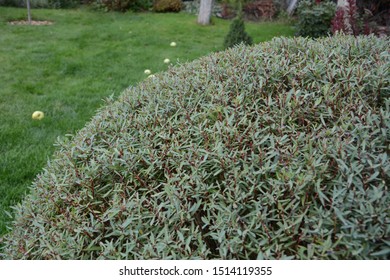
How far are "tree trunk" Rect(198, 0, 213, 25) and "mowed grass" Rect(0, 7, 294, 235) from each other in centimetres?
27

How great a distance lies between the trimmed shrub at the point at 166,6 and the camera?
1306cm

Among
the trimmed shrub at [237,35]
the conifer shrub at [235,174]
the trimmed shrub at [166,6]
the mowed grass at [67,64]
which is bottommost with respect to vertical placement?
the mowed grass at [67,64]

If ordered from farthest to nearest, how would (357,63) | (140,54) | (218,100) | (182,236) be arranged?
(140,54), (357,63), (218,100), (182,236)

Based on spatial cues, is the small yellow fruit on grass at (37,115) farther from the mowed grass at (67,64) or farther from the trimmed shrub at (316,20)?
the trimmed shrub at (316,20)

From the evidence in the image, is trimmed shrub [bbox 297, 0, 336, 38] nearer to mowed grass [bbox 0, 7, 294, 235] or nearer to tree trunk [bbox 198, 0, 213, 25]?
mowed grass [bbox 0, 7, 294, 235]

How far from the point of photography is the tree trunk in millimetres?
10797

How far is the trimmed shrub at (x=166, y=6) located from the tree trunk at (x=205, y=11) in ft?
8.48

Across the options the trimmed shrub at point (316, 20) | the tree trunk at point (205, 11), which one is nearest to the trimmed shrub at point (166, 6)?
the tree trunk at point (205, 11)

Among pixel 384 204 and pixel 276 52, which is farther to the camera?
pixel 276 52

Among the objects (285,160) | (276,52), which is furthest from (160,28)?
(285,160)
